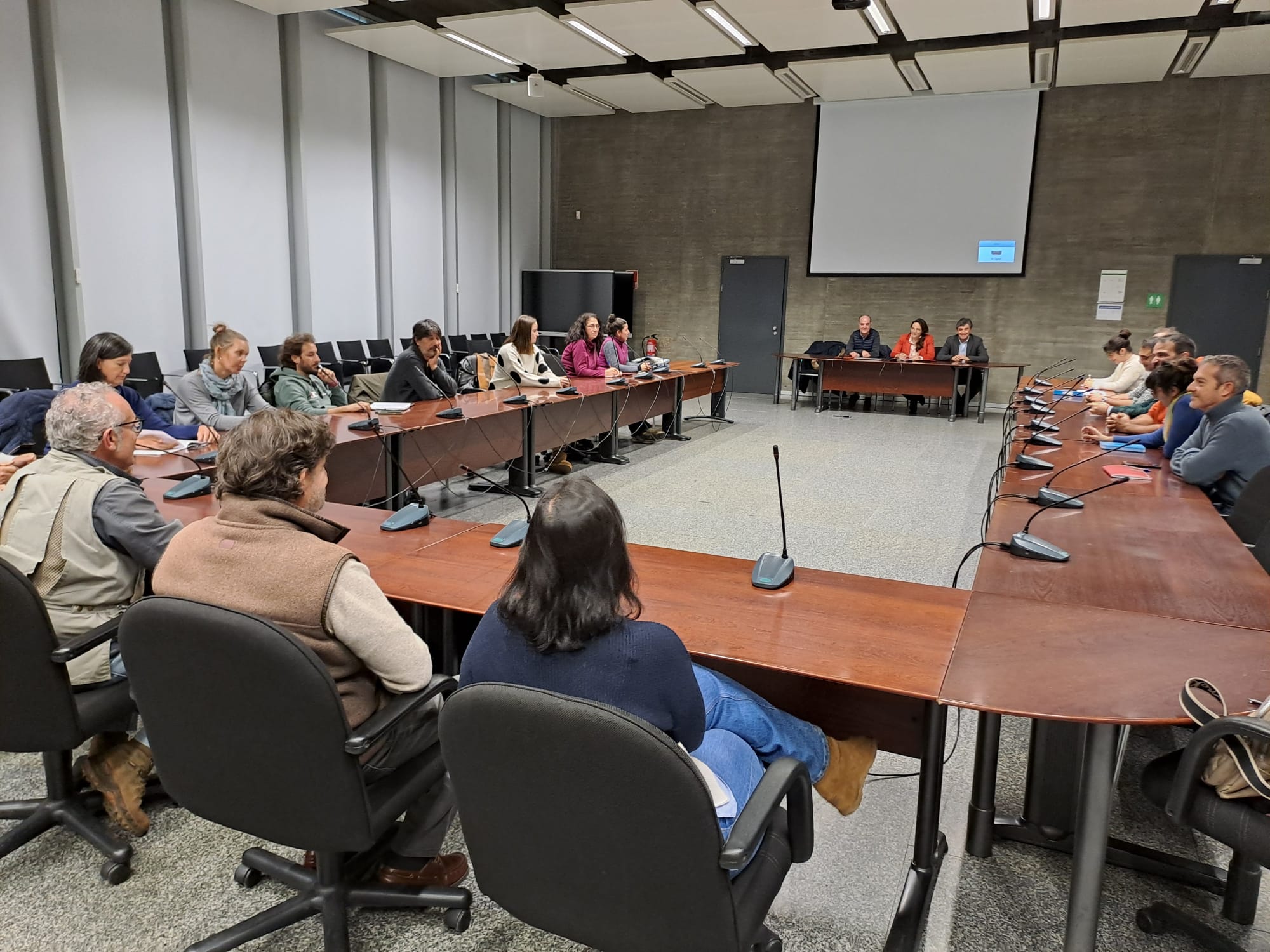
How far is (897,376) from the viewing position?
381 inches

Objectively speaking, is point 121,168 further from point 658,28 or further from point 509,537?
point 509,537

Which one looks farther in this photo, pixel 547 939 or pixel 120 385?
pixel 120 385

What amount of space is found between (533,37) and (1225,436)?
21.8 ft

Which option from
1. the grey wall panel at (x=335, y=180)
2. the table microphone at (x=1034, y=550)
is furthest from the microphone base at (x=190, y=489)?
the grey wall panel at (x=335, y=180)

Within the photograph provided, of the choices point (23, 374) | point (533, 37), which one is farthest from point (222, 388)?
point (533, 37)

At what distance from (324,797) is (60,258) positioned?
634 cm

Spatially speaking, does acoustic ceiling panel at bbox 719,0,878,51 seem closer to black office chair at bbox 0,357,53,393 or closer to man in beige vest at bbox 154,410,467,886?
black office chair at bbox 0,357,53,393

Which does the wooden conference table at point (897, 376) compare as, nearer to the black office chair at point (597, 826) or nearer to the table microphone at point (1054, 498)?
the table microphone at point (1054, 498)

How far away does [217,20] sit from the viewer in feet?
23.0

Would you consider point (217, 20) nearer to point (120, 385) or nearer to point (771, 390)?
point (120, 385)

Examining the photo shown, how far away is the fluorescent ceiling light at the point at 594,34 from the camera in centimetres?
747

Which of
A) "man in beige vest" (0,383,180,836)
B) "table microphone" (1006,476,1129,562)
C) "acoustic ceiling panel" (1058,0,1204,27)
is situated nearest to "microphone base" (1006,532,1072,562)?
"table microphone" (1006,476,1129,562)

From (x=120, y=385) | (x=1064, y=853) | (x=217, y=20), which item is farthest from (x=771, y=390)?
(x=1064, y=853)

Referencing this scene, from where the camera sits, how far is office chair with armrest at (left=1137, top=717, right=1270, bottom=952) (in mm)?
1451
